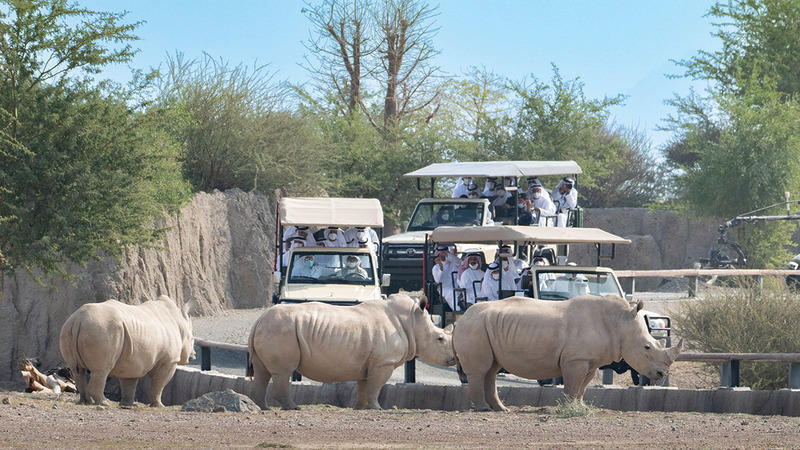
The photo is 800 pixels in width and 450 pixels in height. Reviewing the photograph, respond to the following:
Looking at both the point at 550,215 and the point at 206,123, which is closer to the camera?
the point at 550,215

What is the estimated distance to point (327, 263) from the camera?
69.1 feet

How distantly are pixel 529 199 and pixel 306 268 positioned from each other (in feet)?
20.8

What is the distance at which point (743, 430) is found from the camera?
11.2m

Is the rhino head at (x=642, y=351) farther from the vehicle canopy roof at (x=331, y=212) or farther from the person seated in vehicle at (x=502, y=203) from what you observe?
the person seated in vehicle at (x=502, y=203)

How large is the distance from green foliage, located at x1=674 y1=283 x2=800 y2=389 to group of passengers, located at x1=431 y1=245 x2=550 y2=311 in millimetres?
2700

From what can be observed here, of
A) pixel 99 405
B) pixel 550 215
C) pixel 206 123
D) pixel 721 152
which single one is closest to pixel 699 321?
pixel 550 215

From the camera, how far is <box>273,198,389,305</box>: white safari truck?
66.4ft

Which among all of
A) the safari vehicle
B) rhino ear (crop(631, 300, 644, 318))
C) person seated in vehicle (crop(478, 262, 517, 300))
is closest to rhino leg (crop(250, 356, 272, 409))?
rhino ear (crop(631, 300, 644, 318))

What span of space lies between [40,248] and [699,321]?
10313 mm

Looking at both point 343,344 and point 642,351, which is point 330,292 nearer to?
point 343,344

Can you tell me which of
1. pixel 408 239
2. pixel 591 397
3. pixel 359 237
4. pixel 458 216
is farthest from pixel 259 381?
→ pixel 458 216

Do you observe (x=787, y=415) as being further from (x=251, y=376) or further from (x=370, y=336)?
(x=251, y=376)

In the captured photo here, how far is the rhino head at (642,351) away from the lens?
13.1 m

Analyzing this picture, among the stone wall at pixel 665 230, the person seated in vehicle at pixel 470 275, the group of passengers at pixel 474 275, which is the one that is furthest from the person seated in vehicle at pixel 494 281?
the stone wall at pixel 665 230
